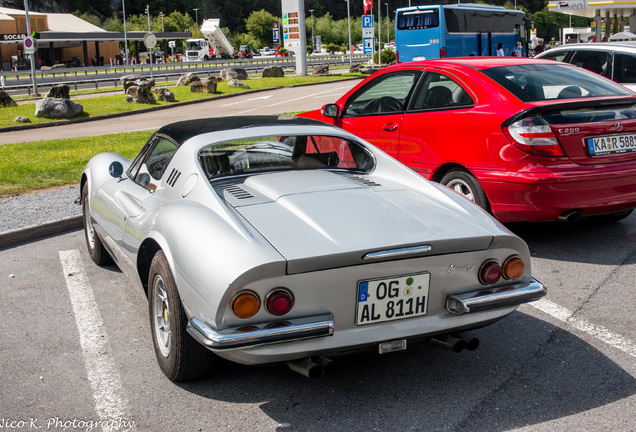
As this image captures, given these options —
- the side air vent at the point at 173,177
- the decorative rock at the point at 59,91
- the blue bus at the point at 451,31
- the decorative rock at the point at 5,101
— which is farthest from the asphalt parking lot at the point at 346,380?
the blue bus at the point at 451,31

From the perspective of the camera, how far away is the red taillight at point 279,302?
287cm

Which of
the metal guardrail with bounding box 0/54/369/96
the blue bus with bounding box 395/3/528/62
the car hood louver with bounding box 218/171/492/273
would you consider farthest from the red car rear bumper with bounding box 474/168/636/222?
the metal guardrail with bounding box 0/54/369/96

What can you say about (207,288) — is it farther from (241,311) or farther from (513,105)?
(513,105)

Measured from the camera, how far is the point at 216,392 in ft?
10.9

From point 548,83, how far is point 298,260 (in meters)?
4.01

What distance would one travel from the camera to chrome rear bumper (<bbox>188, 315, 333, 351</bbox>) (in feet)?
9.16

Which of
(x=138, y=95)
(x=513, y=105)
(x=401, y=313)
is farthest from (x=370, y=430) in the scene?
(x=138, y=95)

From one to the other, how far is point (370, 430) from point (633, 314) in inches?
88.3

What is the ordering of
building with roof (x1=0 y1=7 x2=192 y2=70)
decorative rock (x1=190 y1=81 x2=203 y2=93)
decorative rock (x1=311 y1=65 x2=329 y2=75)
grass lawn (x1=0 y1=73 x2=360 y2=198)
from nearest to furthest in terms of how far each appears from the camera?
grass lawn (x1=0 y1=73 x2=360 y2=198)
decorative rock (x1=190 y1=81 x2=203 y2=93)
decorative rock (x1=311 y1=65 x2=329 y2=75)
building with roof (x1=0 y1=7 x2=192 y2=70)

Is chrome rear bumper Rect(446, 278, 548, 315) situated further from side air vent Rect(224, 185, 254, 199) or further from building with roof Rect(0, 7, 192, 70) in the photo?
building with roof Rect(0, 7, 192, 70)

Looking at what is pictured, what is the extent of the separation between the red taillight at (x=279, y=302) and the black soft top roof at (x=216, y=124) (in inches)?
61.8

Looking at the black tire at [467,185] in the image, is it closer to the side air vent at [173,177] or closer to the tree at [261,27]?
the side air vent at [173,177]

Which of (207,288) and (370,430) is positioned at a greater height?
(207,288)

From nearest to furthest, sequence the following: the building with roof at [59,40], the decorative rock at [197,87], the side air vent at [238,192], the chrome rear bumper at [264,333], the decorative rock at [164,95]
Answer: the chrome rear bumper at [264,333]
the side air vent at [238,192]
the decorative rock at [164,95]
the decorative rock at [197,87]
the building with roof at [59,40]
